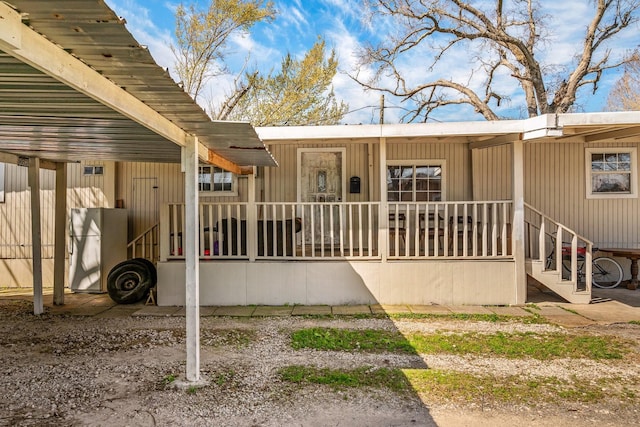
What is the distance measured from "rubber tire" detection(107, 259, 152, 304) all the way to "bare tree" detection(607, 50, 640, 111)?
16.5m

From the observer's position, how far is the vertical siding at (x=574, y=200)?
7.71m

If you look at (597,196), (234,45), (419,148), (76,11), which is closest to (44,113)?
(76,11)

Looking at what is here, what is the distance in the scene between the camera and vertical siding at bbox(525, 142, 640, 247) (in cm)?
771

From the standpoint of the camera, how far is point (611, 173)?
778 centimetres

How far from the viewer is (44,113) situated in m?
3.17

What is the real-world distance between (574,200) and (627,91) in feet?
44.3

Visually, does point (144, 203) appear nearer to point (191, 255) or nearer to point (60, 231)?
point (60, 231)

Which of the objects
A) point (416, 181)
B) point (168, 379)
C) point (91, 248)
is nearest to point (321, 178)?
point (416, 181)

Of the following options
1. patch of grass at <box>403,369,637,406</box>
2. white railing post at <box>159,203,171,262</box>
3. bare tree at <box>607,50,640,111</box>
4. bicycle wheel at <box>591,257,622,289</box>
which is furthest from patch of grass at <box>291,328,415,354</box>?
bare tree at <box>607,50,640,111</box>

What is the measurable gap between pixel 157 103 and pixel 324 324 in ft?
11.6

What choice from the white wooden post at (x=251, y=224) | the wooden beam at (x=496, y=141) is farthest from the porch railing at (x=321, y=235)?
the wooden beam at (x=496, y=141)

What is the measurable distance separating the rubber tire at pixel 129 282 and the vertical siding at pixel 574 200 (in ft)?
22.3

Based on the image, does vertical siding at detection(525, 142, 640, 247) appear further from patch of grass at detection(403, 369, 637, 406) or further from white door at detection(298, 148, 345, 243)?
patch of grass at detection(403, 369, 637, 406)

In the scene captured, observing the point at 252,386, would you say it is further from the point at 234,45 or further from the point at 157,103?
the point at 234,45
